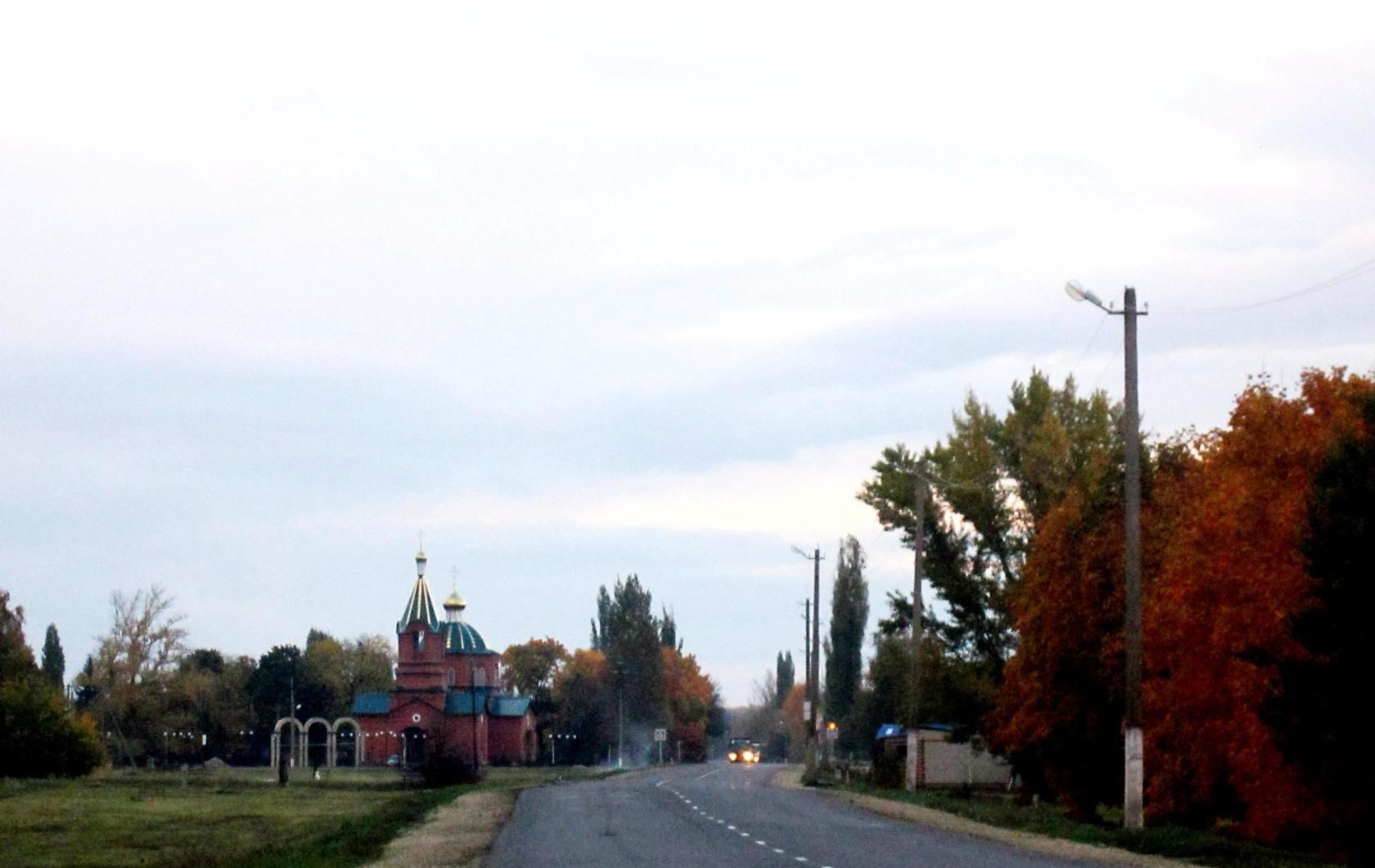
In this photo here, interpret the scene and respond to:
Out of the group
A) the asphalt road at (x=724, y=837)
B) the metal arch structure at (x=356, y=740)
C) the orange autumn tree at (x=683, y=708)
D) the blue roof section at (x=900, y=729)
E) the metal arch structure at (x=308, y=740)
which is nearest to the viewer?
the asphalt road at (x=724, y=837)

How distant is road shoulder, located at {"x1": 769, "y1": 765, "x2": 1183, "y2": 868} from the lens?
88.8 feet

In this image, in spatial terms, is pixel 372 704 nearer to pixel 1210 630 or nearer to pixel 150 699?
pixel 150 699

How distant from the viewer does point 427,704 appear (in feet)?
409

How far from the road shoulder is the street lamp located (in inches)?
67.0

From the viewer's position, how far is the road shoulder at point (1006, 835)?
27.1 meters

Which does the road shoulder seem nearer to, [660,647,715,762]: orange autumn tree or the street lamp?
the street lamp

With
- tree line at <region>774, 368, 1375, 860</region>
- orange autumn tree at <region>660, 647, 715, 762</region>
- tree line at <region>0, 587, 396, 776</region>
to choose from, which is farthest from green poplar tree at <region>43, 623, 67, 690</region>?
tree line at <region>774, 368, 1375, 860</region>

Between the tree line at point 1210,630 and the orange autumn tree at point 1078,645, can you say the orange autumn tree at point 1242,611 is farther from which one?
the orange autumn tree at point 1078,645

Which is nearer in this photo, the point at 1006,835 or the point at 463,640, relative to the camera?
the point at 1006,835

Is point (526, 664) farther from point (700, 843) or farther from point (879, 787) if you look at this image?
point (700, 843)

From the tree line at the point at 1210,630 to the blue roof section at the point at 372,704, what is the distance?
70.9m

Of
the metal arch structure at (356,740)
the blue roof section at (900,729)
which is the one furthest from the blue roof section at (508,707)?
the blue roof section at (900,729)

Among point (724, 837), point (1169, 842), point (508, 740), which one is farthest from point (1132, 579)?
point (508, 740)

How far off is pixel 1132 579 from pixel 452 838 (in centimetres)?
1372
